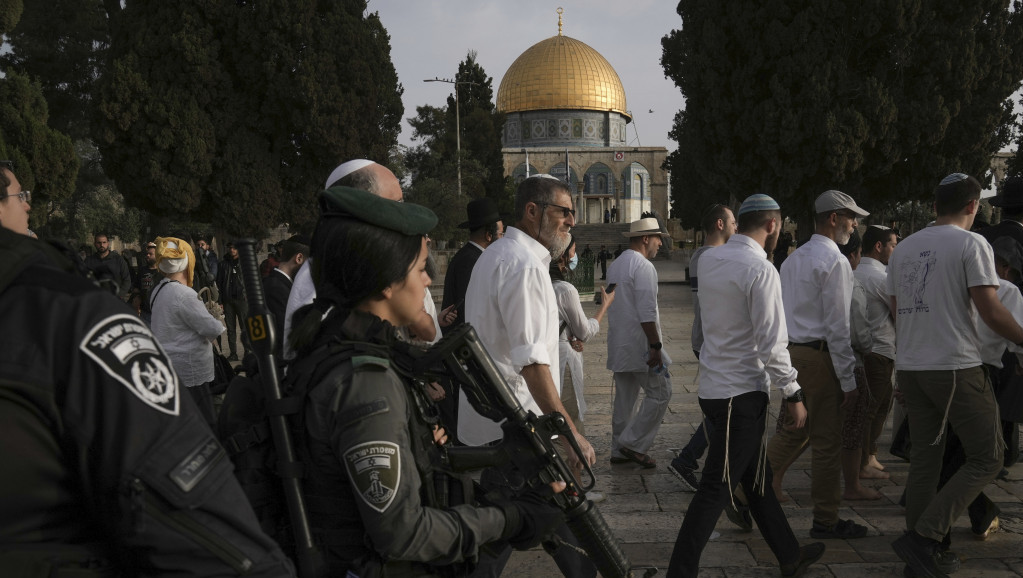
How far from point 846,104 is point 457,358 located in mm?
20036

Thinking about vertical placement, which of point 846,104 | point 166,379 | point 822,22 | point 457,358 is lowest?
point 457,358

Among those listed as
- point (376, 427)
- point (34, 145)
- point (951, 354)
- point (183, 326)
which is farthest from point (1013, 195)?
point (34, 145)

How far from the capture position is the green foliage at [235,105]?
23375 mm

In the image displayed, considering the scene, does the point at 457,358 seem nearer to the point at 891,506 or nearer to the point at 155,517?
the point at 155,517

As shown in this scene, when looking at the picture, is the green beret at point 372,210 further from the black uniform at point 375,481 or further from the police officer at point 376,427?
the black uniform at point 375,481

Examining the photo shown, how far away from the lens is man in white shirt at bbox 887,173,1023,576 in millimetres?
3686

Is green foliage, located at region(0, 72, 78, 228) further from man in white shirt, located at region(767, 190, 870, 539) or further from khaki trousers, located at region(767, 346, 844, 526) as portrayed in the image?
khaki trousers, located at region(767, 346, 844, 526)

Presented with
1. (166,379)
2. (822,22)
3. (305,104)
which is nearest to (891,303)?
(166,379)

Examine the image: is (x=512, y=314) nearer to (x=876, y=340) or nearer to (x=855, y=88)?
(x=876, y=340)

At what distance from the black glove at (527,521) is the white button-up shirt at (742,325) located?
1.97m

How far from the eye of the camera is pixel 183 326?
4.81 m

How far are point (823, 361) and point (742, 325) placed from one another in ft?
3.23

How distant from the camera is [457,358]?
6.12 ft

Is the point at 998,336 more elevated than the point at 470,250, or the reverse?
the point at 470,250
